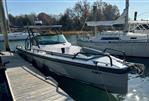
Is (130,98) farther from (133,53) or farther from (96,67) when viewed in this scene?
(133,53)

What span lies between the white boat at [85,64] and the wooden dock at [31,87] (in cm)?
80

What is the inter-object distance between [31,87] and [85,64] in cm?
183

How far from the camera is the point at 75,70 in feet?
25.5

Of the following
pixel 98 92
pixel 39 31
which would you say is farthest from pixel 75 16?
pixel 98 92

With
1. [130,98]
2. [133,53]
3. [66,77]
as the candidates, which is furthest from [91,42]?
[130,98]

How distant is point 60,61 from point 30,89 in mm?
1843

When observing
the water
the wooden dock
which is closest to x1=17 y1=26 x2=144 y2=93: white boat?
the water

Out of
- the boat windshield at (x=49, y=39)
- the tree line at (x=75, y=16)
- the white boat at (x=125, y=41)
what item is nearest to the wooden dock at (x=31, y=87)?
the boat windshield at (x=49, y=39)

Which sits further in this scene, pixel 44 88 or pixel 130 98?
pixel 130 98

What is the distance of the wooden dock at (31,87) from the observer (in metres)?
6.04

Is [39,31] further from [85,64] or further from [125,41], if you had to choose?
[125,41]

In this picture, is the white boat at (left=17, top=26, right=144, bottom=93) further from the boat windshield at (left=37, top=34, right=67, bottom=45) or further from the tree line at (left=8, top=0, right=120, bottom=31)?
the tree line at (left=8, top=0, right=120, bottom=31)

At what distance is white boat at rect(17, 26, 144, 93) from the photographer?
21.8ft

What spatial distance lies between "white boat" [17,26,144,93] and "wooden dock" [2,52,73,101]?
2.64ft
